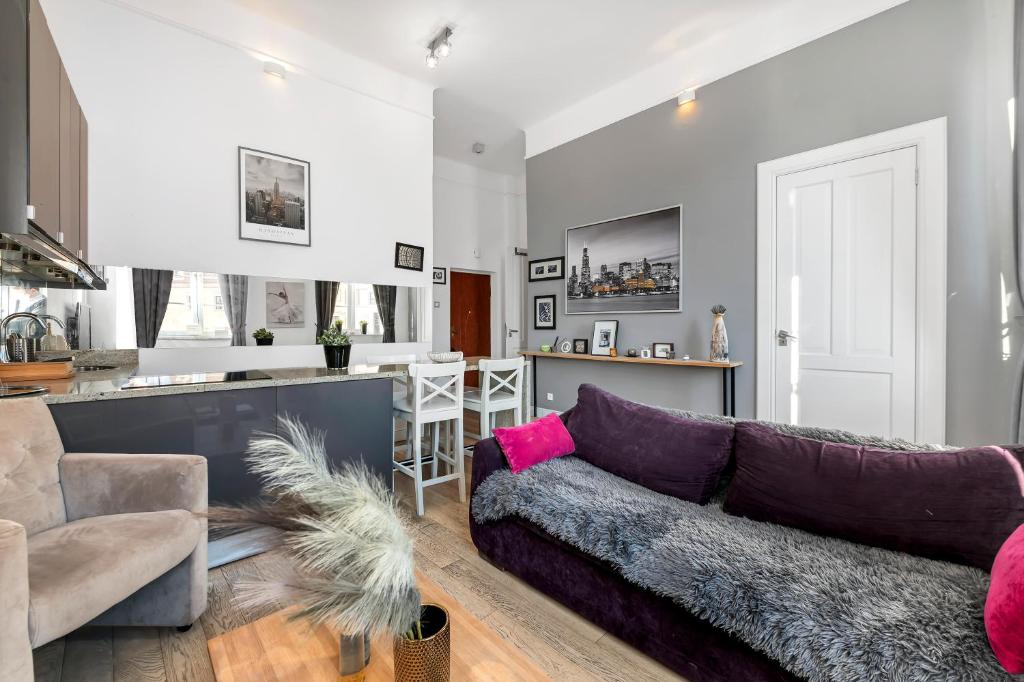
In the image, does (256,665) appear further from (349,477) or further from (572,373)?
(572,373)

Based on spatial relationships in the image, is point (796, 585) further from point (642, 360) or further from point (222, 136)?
point (222, 136)

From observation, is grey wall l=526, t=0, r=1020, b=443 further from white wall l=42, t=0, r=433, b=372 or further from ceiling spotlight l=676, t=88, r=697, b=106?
white wall l=42, t=0, r=433, b=372

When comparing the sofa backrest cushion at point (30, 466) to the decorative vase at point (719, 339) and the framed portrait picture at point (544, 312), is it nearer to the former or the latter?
the decorative vase at point (719, 339)

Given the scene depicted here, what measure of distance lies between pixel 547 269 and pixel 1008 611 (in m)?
4.56

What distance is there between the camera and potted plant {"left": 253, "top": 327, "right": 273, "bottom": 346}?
3.39m

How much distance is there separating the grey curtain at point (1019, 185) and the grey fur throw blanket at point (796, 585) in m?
1.87

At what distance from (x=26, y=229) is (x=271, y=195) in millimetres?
2025

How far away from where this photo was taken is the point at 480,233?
6684 millimetres

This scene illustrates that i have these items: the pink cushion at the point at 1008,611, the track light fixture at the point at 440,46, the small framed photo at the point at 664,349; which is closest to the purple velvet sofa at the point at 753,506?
the pink cushion at the point at 1008,611

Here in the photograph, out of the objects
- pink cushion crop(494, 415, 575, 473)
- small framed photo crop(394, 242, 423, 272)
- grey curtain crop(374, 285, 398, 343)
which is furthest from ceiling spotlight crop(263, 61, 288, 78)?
pink cushion crop(494, 415, 575, 473)

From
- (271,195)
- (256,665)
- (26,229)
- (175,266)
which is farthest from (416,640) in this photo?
(271,195)

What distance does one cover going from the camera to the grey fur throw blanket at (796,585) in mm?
977

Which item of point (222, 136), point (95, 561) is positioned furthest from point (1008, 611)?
point (222, 136)

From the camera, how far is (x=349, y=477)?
2.57 ft
